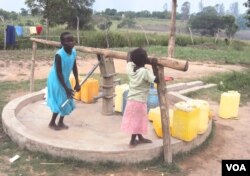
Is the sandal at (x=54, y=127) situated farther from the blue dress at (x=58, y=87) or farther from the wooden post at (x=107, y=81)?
the wooden post at (x=107, y=81)

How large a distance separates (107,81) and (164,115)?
183 centimetres

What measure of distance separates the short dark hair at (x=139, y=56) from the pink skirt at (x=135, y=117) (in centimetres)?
48

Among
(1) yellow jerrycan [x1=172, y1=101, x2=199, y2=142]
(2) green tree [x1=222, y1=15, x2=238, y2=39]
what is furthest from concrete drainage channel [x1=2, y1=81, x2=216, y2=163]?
(2) green tree [x1=222, y1=15, x2=238, y2=39]

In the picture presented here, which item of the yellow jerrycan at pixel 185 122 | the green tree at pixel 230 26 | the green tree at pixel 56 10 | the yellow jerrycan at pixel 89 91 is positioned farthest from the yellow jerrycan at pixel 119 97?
the green tree at pixel 230 26

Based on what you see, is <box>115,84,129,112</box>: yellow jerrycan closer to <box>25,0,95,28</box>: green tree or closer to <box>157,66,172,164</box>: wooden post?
<box>157,66,172,164</box>: wooden post

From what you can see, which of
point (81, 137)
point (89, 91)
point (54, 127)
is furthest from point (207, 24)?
point (81, 137)

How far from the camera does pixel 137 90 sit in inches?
168

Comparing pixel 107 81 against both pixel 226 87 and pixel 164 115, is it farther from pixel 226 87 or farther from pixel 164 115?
pixel 226 87

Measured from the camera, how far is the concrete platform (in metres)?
4.28

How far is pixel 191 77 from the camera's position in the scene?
10961 mm

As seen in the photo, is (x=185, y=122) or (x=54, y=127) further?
(x=54, y=127)

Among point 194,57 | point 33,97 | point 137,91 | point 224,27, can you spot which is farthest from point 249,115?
point 224,27

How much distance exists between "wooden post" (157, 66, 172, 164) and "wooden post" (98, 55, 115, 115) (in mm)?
1751

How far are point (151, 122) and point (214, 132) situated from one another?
3.17ft
